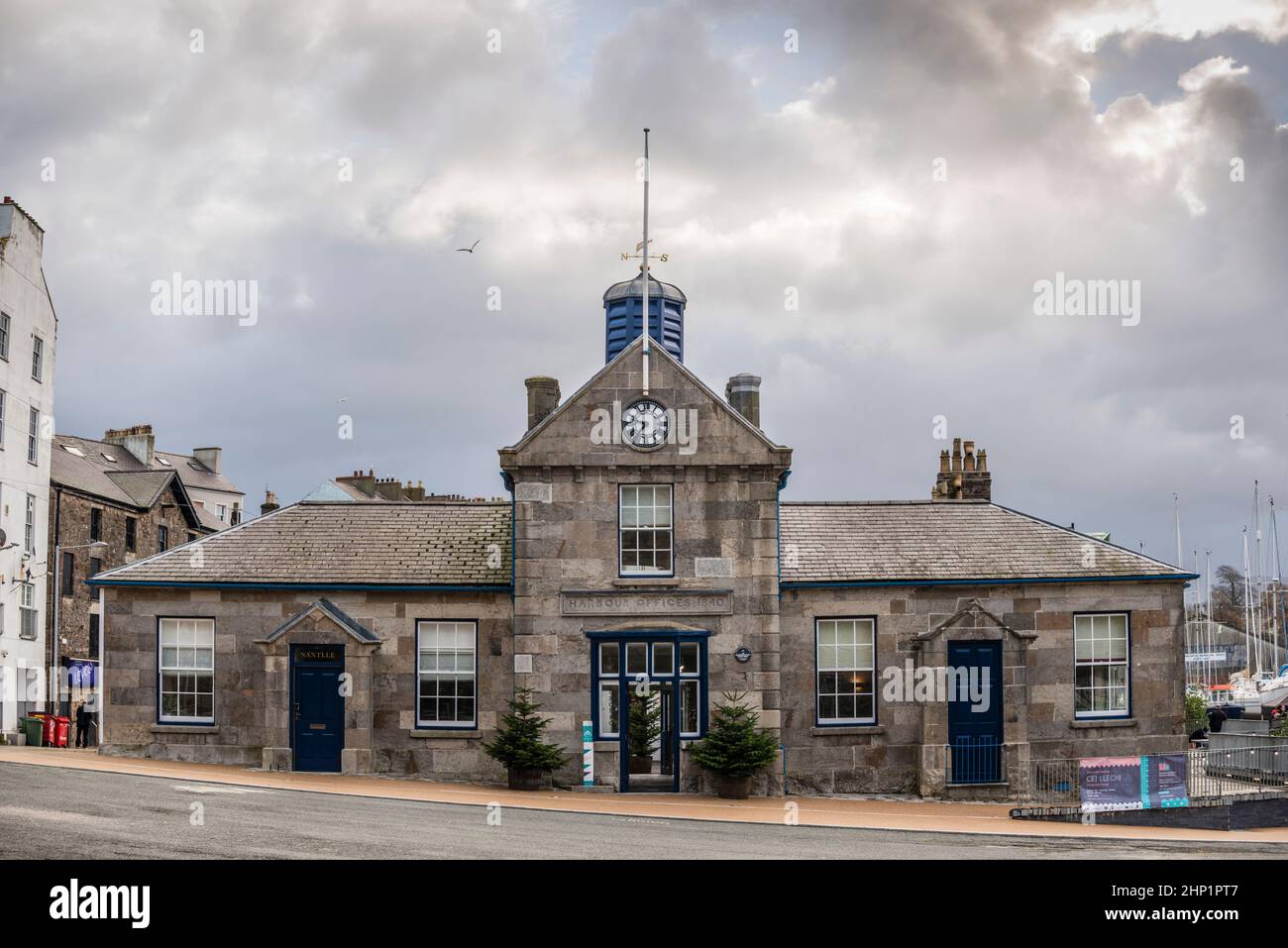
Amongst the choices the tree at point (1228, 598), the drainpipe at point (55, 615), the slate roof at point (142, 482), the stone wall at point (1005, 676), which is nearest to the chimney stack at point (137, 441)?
the slate roof at point (142, 482)

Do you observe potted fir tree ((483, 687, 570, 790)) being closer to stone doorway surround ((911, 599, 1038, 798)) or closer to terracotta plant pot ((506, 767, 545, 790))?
terracotta plant pot ((506, 767, 545, 790))

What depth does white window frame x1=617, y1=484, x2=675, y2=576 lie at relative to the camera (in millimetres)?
27969

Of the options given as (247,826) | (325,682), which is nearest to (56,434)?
(325,682)

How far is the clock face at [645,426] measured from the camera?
27938mm

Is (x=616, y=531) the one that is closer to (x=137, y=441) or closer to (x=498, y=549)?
(x=498, y=549)

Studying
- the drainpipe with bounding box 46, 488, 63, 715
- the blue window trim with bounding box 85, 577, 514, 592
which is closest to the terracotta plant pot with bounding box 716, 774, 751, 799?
the blue window trim with bounding box 85, 577, 514, 592

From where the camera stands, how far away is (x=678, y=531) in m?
28.0

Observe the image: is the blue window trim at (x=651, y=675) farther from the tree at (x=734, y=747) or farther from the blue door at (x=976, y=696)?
the blue door at (x=976, y=696)

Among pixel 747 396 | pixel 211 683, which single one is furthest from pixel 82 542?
pixel 747 396

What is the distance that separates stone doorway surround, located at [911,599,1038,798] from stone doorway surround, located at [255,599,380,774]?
11.7 meters

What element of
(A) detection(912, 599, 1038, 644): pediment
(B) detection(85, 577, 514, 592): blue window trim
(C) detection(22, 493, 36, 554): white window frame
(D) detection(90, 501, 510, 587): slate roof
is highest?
(C) detection(22, 493, 36, 554): white window frame

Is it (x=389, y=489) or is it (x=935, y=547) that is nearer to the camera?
(x=935, y=547)

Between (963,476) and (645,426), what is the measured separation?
35.9ft

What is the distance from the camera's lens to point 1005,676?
28750 millimetres
